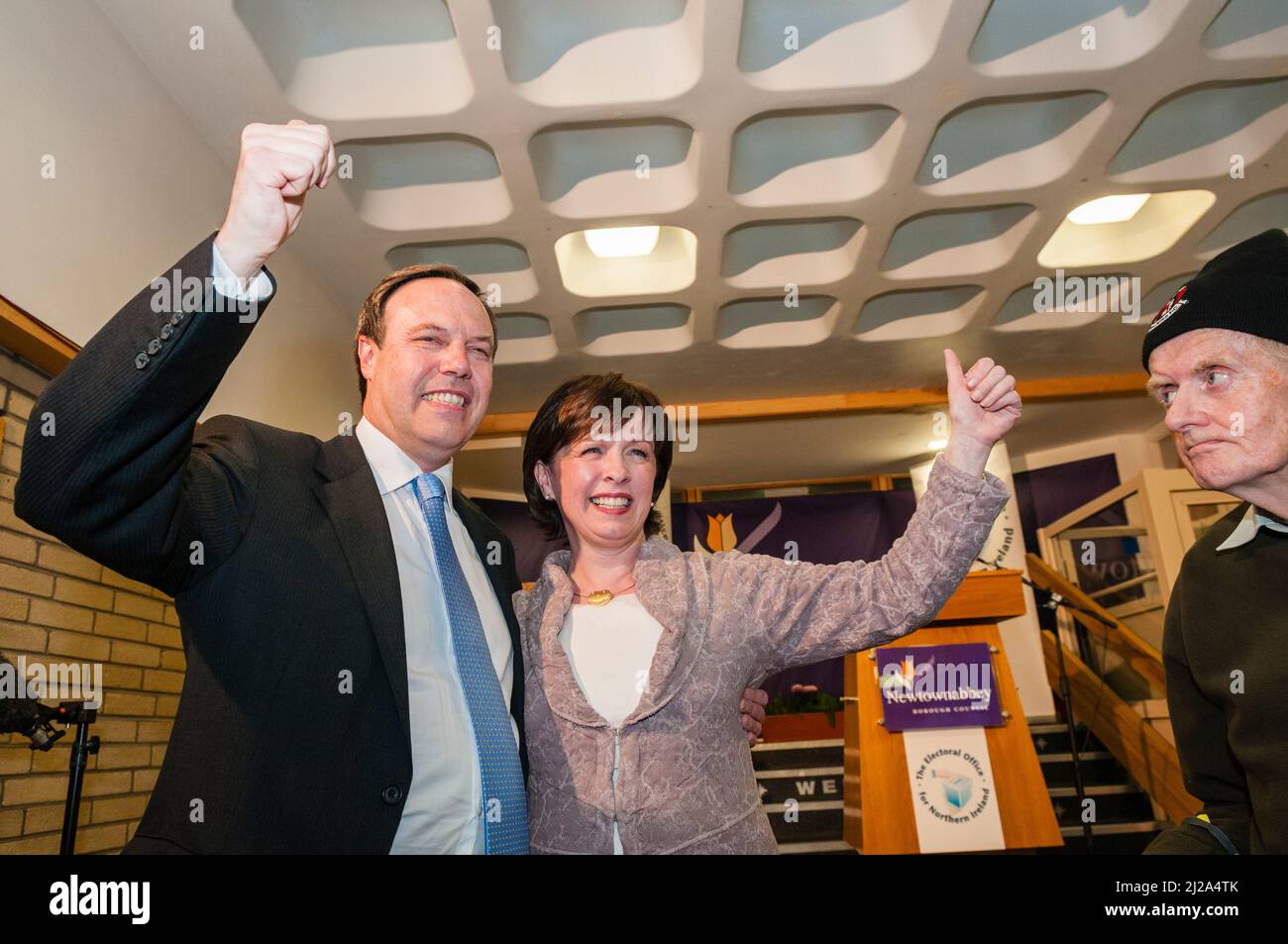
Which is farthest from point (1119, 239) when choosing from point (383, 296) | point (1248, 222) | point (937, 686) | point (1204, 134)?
point (383, 296)

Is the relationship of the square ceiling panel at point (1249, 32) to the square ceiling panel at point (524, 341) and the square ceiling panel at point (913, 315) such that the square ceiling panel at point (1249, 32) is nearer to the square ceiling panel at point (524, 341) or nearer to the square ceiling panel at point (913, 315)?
the square ceiling panel at point (913, 315)

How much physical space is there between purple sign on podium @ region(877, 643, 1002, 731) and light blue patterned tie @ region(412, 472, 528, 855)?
295cm

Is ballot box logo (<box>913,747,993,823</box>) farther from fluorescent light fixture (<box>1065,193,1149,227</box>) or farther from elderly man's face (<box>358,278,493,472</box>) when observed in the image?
fluorescent light fixture (<box>1065,193,1149,227</box>)

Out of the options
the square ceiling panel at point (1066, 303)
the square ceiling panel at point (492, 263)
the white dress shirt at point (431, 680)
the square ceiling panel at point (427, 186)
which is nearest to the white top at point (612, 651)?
the white dress shirt at point (431, 680)

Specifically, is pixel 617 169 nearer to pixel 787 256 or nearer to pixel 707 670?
pixel 787 256

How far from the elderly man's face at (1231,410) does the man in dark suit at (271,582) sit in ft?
4.13

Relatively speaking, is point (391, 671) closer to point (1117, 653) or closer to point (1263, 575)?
point (1263, 575)

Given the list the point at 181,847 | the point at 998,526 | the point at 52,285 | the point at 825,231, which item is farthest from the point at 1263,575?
the point at 998,526

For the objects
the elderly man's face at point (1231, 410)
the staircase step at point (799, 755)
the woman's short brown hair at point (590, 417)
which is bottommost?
the staircase step at point (799, 755)

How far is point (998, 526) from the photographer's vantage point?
7.98 metres

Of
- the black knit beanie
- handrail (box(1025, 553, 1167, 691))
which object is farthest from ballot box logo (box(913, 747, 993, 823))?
the black knit beanie

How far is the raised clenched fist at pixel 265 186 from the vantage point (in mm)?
1015

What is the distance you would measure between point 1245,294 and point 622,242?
4.74 meters
